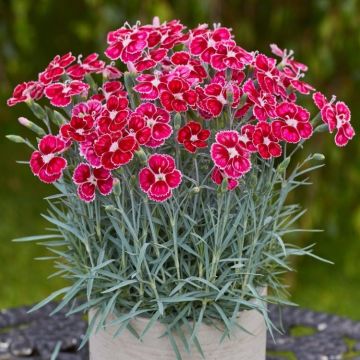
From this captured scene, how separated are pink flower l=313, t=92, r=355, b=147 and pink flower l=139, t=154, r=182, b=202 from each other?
22cm

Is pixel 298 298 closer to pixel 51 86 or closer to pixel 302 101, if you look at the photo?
pixel 302 101

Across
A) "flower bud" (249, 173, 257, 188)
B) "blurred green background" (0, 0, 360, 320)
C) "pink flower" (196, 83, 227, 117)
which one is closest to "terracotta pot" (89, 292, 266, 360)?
"flower bud" (249, 173, 257, 188)

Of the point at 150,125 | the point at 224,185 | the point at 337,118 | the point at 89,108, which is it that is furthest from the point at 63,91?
the point at 337,118

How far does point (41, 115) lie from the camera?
1.10 m

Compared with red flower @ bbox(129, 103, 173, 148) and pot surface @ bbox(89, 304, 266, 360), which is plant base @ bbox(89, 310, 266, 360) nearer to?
pot surface @ bbox(89, 304, 266, 360)

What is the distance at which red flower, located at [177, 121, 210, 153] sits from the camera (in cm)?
102

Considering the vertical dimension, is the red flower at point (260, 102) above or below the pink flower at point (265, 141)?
above

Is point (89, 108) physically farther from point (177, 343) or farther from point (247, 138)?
point (177, 343)

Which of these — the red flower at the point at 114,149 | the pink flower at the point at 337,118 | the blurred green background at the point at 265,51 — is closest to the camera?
the red flower at the point at 114,149

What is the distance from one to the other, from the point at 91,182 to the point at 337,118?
33cm

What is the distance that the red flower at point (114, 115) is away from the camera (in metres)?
1.00

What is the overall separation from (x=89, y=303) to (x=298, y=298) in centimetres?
208

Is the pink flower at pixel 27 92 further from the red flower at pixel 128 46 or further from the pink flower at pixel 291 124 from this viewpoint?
the pink flower at pixel 291 124

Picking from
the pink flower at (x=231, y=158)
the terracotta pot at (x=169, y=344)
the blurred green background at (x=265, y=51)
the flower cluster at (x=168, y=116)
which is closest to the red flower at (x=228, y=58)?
the flower cluster at (x=168, y=116)
